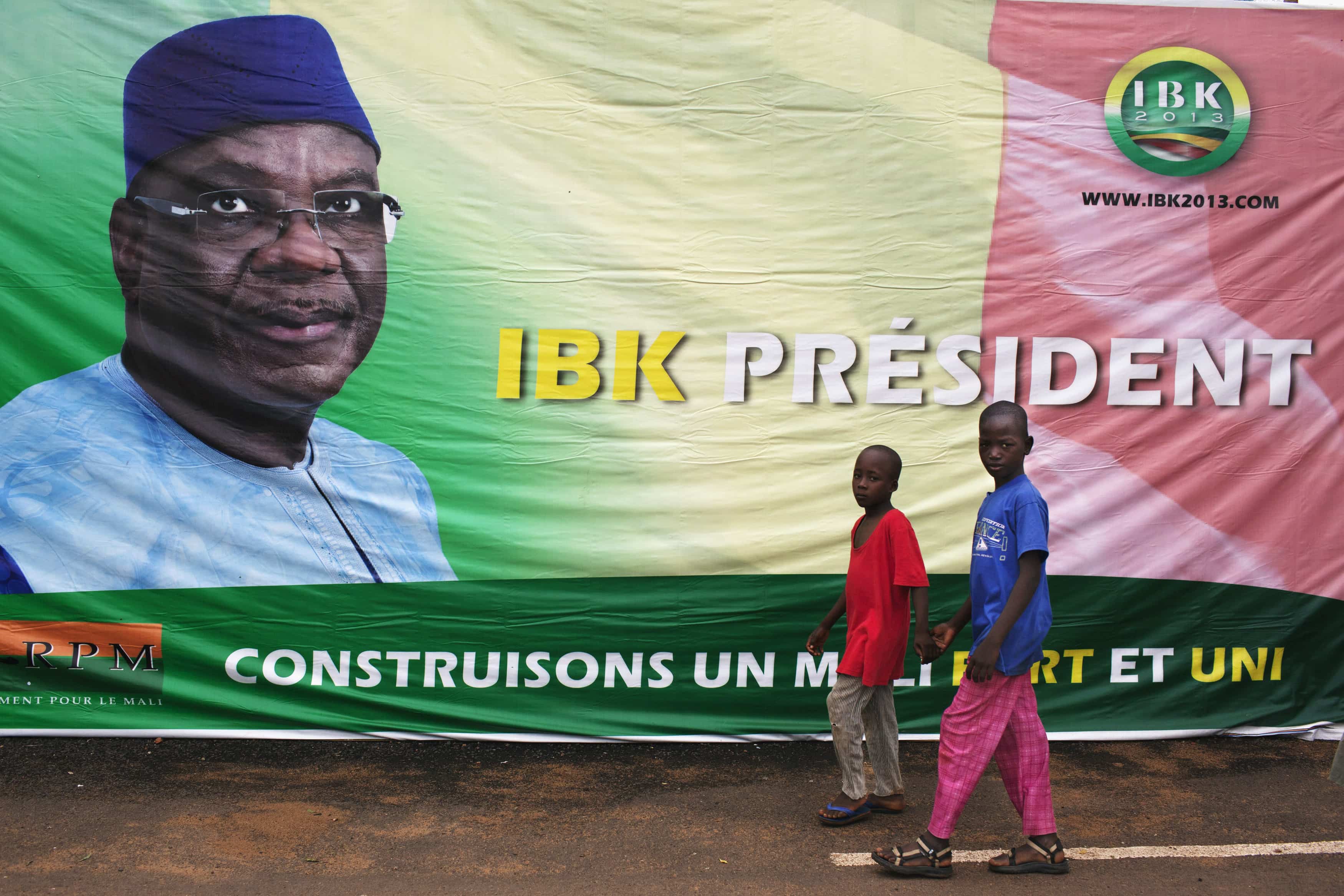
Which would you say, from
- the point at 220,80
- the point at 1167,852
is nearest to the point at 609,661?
the point at 1167,852

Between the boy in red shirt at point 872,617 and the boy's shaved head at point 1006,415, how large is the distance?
0.46 metres

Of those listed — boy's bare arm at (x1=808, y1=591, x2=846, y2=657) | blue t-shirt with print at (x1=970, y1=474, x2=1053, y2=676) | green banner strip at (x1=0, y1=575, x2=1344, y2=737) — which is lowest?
green banner strip at (x1=0, y1=575, x2=1344, y2=737)

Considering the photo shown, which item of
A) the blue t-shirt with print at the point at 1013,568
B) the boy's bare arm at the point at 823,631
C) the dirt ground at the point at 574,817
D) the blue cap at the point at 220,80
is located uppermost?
the blue cap at the point at 220,80

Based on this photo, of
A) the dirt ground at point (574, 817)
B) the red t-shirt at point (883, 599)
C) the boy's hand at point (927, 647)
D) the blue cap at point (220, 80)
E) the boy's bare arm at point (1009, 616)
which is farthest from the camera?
the blue cap at point (220, 80)

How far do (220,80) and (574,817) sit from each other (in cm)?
339

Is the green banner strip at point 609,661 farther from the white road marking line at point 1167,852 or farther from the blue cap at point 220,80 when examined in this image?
the blue cap at point 220,80

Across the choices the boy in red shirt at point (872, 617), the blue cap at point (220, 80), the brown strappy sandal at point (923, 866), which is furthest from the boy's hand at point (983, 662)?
the blue cap at point (220, 80)

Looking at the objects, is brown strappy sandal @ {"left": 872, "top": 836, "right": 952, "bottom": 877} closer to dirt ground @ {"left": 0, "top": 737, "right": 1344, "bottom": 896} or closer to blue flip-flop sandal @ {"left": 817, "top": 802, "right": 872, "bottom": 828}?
dirt ground @ {"left": 0, "top": 737, "right": 1344, "bottom": 896}

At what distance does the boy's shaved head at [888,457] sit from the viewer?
14.1 feet

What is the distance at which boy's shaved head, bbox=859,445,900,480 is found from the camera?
429cm

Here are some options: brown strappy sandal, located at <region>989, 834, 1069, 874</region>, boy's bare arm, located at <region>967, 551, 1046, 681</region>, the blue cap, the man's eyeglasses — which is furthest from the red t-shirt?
the blue cap

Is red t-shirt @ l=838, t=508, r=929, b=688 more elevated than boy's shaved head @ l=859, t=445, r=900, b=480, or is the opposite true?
boy's shaved head @ l=859, t=445, r=900, b=480

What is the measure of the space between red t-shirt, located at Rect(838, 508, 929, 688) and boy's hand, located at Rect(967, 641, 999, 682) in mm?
436

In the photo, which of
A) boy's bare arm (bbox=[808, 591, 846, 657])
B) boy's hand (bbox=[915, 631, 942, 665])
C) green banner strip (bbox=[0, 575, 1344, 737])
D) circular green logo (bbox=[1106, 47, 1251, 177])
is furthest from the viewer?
circular green logo (bbox=[1106, 47, 1251, 177])
